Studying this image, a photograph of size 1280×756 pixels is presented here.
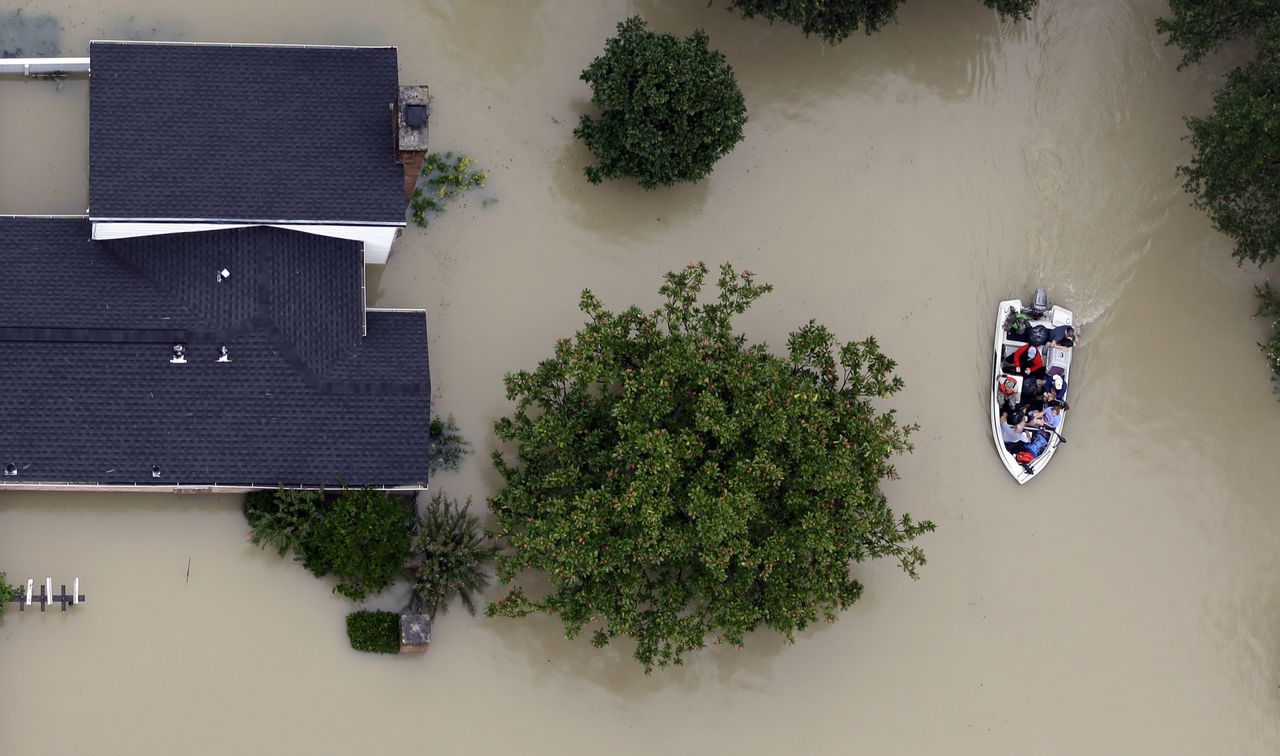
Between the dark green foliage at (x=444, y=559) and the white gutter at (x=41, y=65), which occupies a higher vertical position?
the white gutter at (x=41, y=65)

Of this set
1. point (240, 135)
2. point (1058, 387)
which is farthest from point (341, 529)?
point (1058, 387)

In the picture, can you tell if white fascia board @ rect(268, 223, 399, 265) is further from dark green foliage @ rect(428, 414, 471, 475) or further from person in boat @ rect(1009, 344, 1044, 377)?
person in boat @ rect(1009, 344, 1044, 377)

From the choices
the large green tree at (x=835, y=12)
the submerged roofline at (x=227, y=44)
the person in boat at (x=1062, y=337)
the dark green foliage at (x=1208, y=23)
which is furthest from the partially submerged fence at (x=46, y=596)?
the dark green foliage at (x=1208, y=23)

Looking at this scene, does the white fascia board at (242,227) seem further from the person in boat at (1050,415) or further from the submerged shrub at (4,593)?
the person in boat at (1050,415)

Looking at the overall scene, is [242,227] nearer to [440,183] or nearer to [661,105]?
[440,183]

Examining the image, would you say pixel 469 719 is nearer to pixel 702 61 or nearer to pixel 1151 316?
pixel 702 61

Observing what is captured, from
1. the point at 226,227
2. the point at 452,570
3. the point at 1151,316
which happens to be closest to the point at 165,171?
the point at 226,227

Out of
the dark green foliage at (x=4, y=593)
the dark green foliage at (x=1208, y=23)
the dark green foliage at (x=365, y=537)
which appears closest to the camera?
the dark green foliage at (x=365, y=537)
